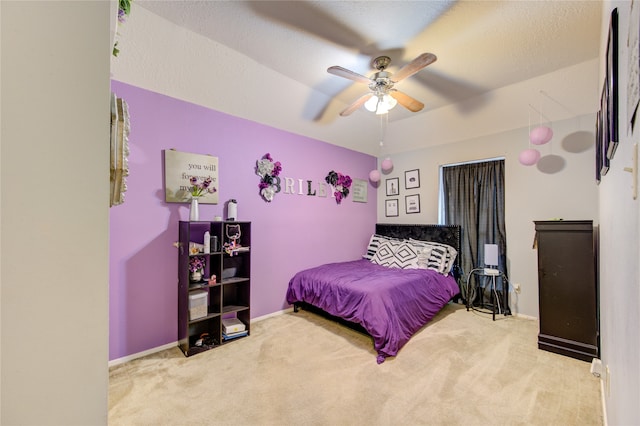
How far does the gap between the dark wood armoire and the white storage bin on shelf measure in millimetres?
3223

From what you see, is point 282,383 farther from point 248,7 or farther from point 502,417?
point 248,7

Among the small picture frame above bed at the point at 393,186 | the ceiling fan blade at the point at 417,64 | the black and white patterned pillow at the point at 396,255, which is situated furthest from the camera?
the small picture frame above bed at the point at 393,186

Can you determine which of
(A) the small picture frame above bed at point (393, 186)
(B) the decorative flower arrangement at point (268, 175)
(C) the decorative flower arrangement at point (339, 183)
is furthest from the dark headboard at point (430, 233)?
(B) the decorative flower arrangement at point (268, 175)

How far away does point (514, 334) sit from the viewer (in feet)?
9.25

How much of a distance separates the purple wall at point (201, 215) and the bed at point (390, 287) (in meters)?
0.47

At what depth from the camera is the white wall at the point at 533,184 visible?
9.62 feet

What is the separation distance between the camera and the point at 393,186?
4.68m

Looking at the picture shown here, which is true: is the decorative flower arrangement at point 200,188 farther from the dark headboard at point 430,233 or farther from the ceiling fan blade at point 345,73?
the dark headboard at point 430,233

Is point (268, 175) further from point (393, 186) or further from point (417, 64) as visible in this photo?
point (393, 186)

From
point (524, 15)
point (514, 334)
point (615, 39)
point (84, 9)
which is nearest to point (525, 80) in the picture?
point (524, 15)

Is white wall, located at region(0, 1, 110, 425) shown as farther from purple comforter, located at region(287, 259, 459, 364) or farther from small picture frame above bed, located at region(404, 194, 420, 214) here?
small picture frame above bed, located at region(404, 194, 420, 214)

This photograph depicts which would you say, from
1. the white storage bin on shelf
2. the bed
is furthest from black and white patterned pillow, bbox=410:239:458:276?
the white storage bin on shelf

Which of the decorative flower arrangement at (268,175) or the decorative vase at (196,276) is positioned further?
the decorative flower arrangement at (268,175)

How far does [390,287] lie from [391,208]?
2273mm
